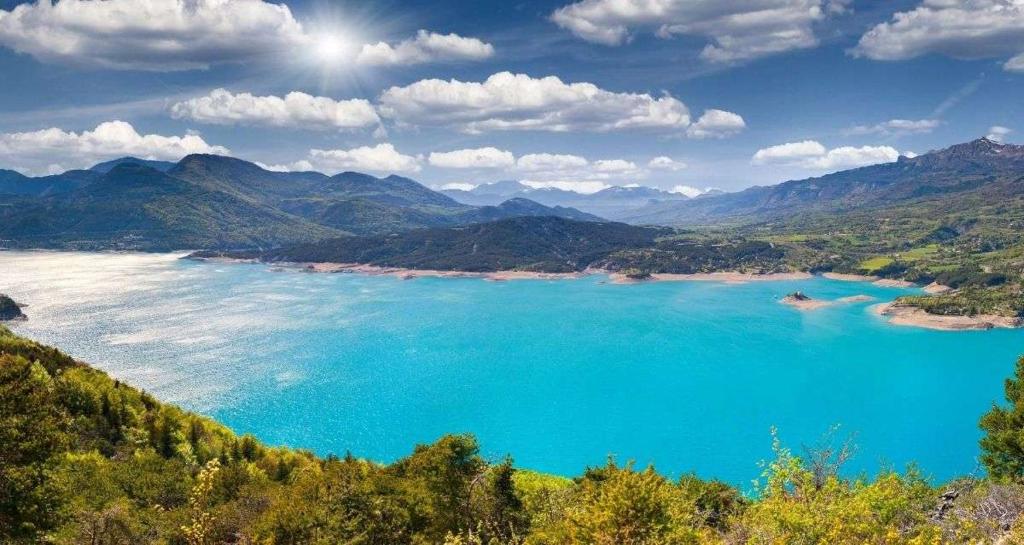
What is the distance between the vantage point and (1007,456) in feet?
176

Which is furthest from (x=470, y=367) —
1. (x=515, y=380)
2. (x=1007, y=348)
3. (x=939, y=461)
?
(x=1007, y=348)

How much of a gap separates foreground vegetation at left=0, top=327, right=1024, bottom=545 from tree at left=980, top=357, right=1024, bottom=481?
0.14 metres

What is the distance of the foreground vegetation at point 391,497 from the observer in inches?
1104

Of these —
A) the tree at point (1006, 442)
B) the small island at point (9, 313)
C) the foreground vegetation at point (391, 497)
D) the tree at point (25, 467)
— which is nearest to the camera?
the foreground vegetation at point (391, 497)

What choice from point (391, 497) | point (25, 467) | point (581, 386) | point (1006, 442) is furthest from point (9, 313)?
point (1006, 442)

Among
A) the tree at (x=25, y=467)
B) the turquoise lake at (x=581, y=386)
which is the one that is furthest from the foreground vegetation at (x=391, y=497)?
the turquoise lake at (x=581, y=386)

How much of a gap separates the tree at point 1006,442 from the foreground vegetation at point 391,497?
5.4 inches

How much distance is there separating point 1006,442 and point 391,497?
169 ft

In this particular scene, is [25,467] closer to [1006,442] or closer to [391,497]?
[391,497]

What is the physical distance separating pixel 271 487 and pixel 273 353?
118508mm

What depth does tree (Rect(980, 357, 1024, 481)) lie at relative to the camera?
2040 inches

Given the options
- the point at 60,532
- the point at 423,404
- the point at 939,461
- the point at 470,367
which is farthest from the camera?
the point at 470,367

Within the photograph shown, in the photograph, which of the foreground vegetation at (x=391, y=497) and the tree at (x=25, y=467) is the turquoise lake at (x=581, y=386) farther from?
the tree at (x=25, y=467)

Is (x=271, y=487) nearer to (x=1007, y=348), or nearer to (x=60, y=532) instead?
(x=60, y=532)
